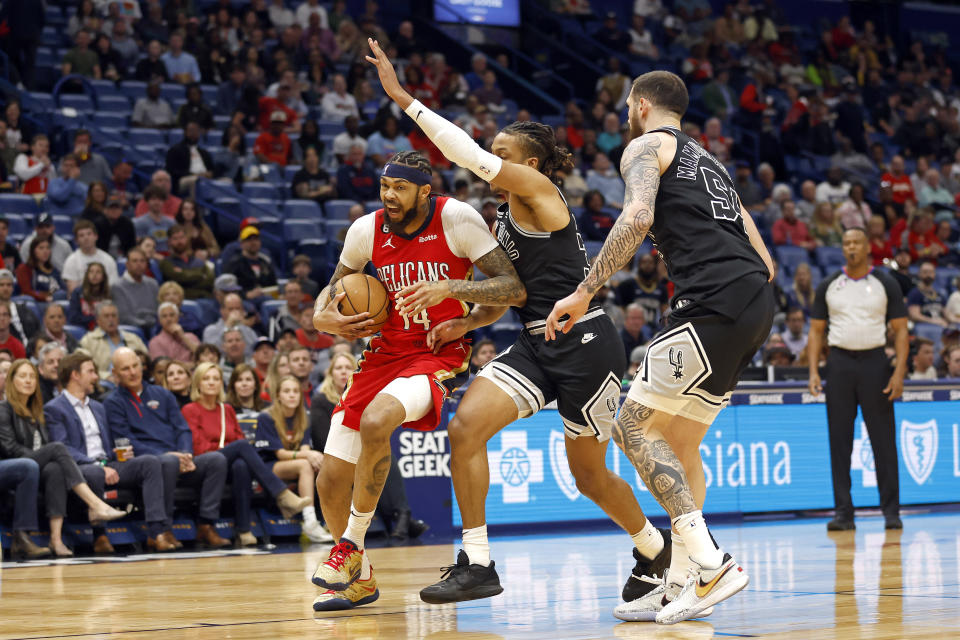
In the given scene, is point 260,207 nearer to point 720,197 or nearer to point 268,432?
point 268,432

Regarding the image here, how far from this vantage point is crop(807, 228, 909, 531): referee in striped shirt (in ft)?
34.4

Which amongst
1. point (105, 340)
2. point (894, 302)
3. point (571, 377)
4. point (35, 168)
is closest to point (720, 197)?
point (571, 377)

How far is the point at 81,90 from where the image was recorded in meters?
16.8

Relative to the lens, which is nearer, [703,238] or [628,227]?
[628,227]

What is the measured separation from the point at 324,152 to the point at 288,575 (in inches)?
413

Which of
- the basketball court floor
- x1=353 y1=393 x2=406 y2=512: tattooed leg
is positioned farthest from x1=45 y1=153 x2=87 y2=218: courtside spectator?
x1=353 y1=393 x2=406 y2=512: tattooed leg

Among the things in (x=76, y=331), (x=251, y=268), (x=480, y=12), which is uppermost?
(x=480, y=12)

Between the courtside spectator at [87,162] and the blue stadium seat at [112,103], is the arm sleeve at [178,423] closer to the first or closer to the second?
Result: the courtside spectator at [87,162]

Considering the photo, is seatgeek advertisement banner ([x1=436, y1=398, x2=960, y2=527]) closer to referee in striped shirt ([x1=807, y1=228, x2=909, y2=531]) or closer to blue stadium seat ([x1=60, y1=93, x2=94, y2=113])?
referee in striped shirt ([x1=807, y1=228, x2=909, y2=531])

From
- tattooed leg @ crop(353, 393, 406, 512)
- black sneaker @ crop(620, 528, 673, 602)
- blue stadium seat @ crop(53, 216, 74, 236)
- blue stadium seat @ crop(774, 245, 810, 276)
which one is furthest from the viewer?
blue stadium seat @ crop(774, 245, 810, 276)

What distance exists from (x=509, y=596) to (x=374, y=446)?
1246 mm

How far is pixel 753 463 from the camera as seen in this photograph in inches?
465

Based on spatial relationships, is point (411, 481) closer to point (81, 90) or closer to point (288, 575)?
point (288, 575)

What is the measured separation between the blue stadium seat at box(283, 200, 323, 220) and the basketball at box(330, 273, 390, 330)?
1015cm
